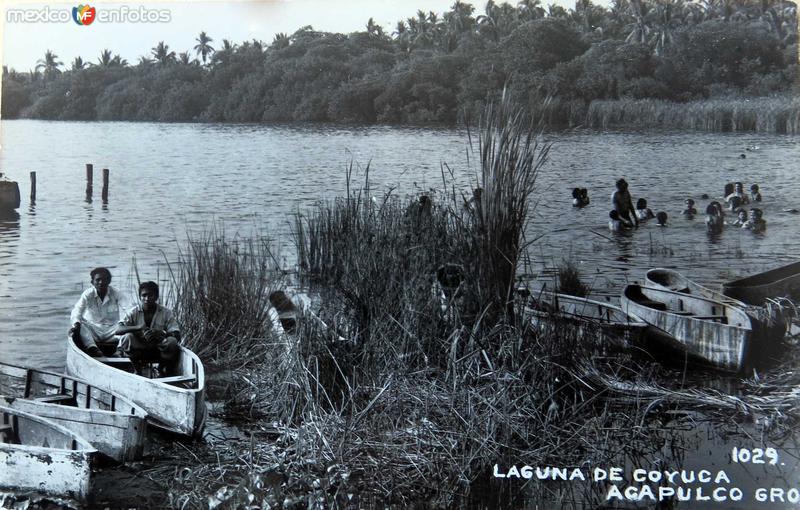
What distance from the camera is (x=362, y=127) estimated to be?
305 inches

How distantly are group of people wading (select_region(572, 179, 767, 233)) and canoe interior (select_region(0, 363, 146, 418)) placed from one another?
12.7 ft

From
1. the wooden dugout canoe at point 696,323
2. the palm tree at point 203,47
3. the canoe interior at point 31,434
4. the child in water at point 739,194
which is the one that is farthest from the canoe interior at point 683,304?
the canoe interior at point 31,434

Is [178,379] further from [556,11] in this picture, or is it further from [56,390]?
[556,11]

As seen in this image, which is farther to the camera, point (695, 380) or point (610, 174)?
point (610, 174)

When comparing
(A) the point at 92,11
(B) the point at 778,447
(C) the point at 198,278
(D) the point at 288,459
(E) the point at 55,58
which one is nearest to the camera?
(D) the point at 288,459

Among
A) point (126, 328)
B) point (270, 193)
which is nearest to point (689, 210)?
point (270, 193)

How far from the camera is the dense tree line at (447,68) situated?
6.91 metres

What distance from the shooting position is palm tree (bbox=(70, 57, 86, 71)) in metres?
7.21

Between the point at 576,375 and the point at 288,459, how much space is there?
6.32 feet

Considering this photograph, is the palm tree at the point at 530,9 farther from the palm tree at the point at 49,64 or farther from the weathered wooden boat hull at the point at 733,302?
the palm tree at the point at 49,64

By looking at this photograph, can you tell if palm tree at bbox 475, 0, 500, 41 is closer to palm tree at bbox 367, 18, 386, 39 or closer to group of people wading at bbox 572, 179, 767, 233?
palm tree at bbox 367, 18, 386, 39

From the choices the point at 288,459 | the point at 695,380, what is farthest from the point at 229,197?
the point at 695,380

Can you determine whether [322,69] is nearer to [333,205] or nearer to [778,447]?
[333,205]

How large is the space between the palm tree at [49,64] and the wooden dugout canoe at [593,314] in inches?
161
